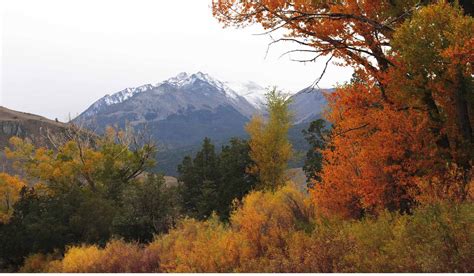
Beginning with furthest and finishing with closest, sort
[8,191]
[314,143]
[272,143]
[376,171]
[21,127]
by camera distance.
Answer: [21,127], [314,143], [272,143], [8,191], [376,171]

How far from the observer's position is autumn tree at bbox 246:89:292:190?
42.6m

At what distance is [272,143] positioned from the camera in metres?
43.7

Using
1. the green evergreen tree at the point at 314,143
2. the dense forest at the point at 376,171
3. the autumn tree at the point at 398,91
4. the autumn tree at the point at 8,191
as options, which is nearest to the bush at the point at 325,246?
the dense forest at the point at 376,171

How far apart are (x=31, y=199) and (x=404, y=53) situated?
3598 centimetres

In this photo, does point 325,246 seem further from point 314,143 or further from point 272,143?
point 314,143

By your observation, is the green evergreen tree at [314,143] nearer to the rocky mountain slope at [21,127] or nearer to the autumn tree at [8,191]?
the autumn tree at [8,191]

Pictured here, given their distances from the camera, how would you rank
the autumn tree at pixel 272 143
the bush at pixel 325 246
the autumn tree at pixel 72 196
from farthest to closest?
1. the autumn tree at pixel 272 143
2. the autumn tree at pixel 72 196
3. the bush at pixel 325 246

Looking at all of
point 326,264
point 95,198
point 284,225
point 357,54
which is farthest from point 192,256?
point 95,198

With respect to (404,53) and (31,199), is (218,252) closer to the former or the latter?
(404,53)

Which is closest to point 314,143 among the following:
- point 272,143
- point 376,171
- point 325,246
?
point 272,143

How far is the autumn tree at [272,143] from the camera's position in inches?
1677

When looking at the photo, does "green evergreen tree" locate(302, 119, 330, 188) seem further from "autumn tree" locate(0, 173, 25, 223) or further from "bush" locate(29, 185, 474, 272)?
"autumn tree" locate(0, 173, 25, 223)

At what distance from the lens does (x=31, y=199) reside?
3772 centimetres

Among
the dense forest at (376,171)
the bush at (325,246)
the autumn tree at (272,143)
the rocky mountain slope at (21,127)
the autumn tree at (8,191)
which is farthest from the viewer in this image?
the rocky mountain slope at (21,127)
